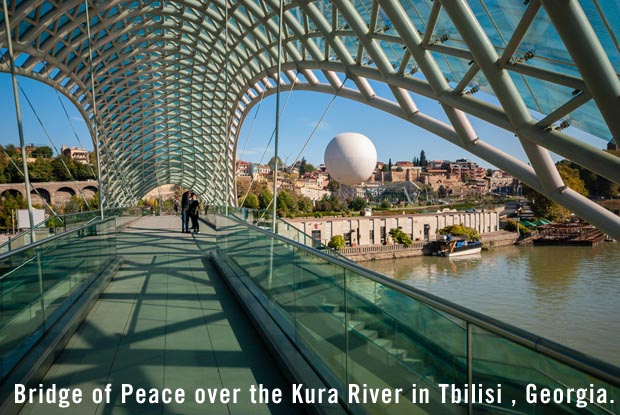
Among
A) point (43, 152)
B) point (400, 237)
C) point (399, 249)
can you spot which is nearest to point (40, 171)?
point (43, 152)

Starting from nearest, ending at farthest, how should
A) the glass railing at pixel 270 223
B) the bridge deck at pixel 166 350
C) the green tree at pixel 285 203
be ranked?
the bridge deck at pixel 166 350
the glass railing at pixel 270 223
the green tree at pixel 285 203

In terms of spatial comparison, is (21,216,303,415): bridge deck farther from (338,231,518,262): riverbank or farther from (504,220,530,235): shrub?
(504,220,530,235): shrub

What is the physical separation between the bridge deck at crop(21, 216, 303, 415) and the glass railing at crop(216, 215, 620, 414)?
2.13ft

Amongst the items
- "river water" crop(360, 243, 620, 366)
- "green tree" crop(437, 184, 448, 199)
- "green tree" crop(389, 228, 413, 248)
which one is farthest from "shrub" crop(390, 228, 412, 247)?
"green tree" crop(437, 184, 448, 199)

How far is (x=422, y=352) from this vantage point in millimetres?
2613

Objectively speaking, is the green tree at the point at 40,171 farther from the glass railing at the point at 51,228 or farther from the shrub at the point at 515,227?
the glass railing at the point at 51,228

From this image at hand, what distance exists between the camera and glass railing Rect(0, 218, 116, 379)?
3.96 metres

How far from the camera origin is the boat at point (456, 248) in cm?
5484

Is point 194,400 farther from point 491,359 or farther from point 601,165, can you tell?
point 601,165

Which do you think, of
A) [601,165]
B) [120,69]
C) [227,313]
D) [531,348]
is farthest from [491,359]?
[120,69]

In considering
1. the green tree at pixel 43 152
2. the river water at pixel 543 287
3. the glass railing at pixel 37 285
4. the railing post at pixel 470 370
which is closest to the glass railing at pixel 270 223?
the glass railing at pixel 37 285

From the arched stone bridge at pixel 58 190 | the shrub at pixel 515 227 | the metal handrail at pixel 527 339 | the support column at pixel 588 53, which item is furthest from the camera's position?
the arched stone bridge at pixel 58 190

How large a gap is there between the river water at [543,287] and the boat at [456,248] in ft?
→ 5.20

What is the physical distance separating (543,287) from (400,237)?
1010 inches
